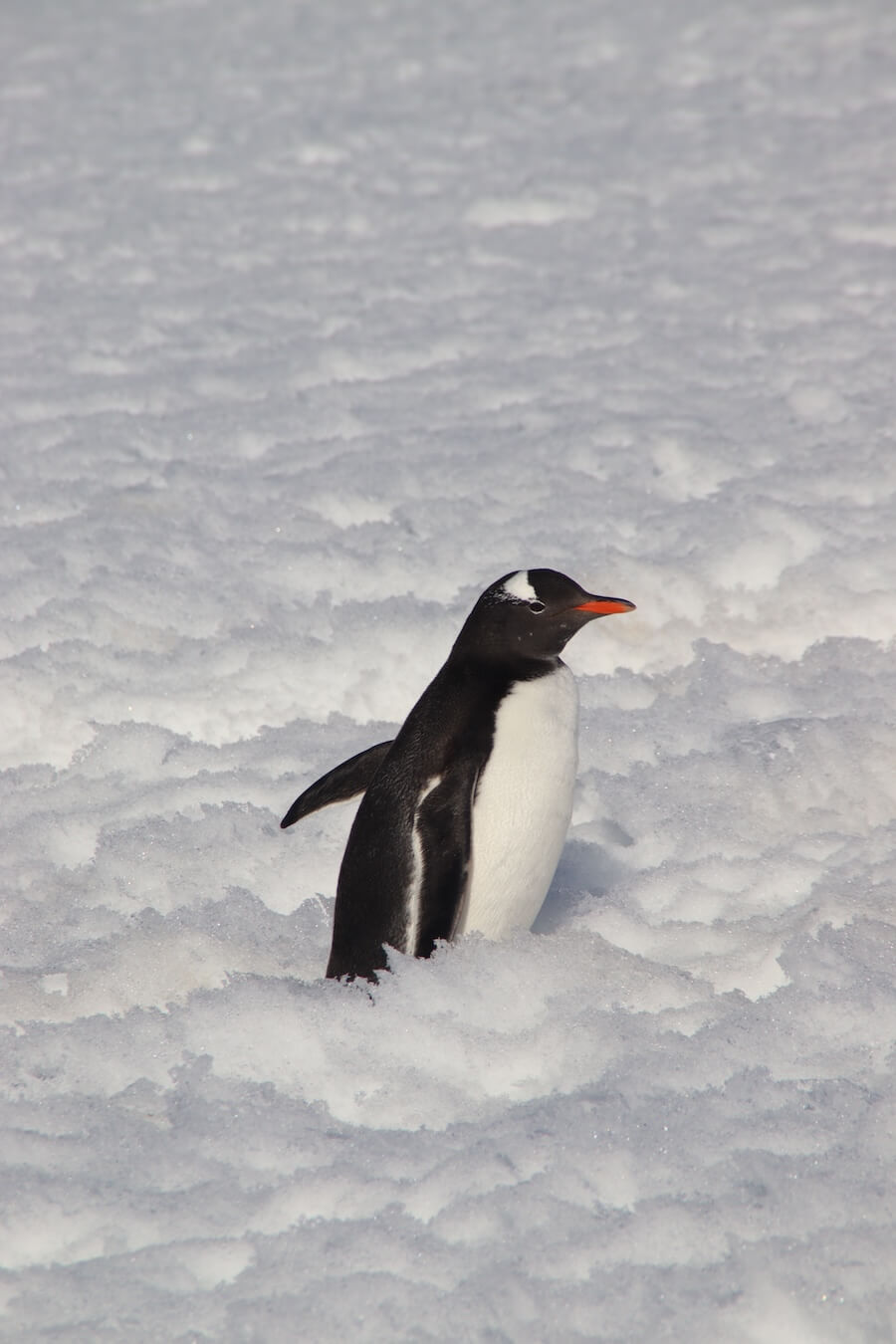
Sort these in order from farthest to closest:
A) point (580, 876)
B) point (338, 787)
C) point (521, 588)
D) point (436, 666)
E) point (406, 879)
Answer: point (436, 666)
point (580, 876)
point (338, 787)
point (521, 588)
point (406, 879)

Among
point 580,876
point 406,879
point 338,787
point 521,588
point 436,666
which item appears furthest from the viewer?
point 436,666

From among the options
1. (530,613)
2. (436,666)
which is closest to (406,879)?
(530,613)

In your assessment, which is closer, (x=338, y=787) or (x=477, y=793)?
(x=477, y=793)

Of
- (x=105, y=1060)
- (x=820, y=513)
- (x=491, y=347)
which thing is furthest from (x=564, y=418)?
(x=105, y=1060)

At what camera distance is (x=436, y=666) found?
3.33 metres

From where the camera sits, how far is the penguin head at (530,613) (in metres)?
2.36

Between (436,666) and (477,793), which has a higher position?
(477,793)

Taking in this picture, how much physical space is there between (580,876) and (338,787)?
525 mm

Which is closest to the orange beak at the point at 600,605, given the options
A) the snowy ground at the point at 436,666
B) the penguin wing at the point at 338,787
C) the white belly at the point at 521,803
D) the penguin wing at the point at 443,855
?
the white belly at the point at 521,803

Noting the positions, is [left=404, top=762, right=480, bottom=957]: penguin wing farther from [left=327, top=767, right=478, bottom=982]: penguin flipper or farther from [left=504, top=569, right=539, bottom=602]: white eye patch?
[left=504, top=569, right=539, bottom=602]: white eye patch

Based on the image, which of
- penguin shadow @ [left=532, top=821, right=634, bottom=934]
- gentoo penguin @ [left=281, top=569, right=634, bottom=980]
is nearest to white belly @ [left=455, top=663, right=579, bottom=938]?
gentoo penguin @ [left=281, top=569, right=634, bottom=980]

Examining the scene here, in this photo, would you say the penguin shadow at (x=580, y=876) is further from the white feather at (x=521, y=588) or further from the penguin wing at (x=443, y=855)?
the white feather at (x=521, y=588)

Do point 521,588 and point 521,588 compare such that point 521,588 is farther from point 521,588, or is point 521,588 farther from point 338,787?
point 338,787

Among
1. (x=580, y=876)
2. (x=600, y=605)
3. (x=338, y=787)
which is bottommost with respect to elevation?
(x=580, y=876)
